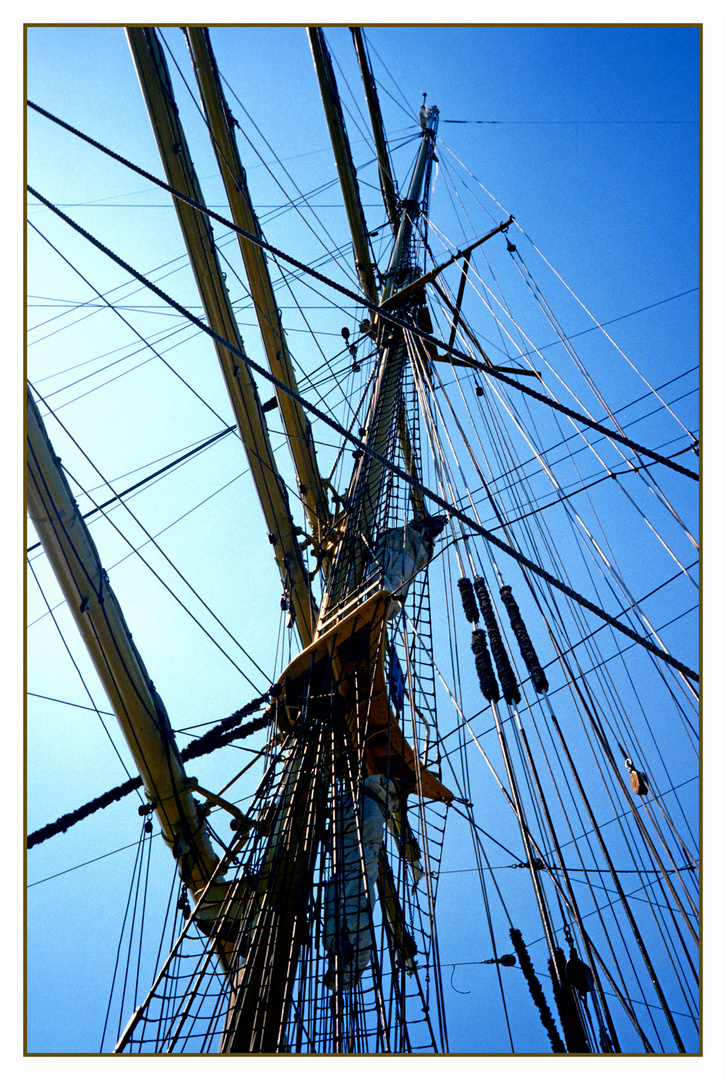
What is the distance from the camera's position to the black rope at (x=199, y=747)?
19.3 feet

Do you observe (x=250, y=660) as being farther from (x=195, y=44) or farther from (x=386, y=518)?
(x=195, y=44)

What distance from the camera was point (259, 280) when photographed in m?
8.84

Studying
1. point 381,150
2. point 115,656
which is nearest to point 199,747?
point 115,656

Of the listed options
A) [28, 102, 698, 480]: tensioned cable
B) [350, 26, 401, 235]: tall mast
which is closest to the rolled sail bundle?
[28, 102, 698, 480]: tensioned cable

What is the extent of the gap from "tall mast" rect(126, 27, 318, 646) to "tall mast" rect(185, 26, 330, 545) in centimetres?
47

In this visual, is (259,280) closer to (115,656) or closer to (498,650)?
(115,656)

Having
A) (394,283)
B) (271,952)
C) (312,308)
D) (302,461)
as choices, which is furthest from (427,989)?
(394,283)

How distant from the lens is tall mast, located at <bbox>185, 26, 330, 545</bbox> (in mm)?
8383

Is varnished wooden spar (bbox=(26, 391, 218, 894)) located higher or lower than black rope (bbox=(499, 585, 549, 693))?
higher

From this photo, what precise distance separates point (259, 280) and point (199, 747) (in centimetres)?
490

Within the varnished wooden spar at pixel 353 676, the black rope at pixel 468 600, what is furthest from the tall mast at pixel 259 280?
the black rope at pixel 468 600

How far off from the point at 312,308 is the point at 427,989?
25.8 ft

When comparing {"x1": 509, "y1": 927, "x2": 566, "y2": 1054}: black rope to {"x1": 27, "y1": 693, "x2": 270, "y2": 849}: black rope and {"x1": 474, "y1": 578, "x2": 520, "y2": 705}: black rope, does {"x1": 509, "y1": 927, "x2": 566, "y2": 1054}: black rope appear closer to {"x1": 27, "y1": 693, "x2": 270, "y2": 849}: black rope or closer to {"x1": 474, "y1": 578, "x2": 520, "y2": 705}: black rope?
{"x1": 474, "y1": 578, "x2": 520, "y2": 705}: black rope

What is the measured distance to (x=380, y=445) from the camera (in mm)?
8125
